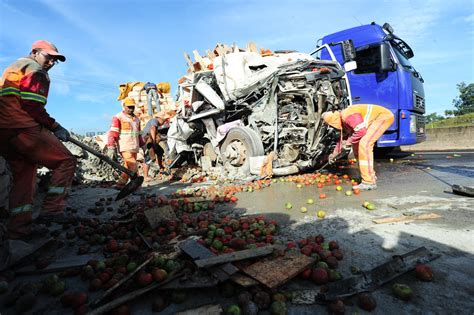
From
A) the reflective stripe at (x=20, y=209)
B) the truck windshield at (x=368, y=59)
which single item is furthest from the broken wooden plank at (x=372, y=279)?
the truck windshield at (x=368, y=59)

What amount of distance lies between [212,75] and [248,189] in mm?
3757

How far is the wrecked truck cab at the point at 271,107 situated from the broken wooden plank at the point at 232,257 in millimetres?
3806

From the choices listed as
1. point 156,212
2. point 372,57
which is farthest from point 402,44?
point 156,212

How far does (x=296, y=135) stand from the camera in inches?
228

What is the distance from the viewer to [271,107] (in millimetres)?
6074

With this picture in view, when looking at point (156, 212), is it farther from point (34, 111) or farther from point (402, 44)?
point (402, 44)

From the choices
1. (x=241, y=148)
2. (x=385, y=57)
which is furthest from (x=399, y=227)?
(x=385, y=57)

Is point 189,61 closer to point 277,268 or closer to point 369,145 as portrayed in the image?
point 369,145

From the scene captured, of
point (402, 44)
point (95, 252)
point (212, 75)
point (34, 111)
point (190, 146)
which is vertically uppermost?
point (402, 44)

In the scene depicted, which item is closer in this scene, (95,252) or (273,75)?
(95,252)

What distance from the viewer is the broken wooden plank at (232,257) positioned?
80.0 inches

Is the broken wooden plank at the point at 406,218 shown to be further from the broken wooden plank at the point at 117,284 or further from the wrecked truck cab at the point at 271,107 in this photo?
the wrecked truck cab at the point at 271,107

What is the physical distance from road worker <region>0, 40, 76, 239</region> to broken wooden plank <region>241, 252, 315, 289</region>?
9.01ft

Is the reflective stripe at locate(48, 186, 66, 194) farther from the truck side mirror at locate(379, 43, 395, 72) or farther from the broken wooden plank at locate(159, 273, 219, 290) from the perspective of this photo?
the truck side mirror at locate(379, 43, 395, 72)
